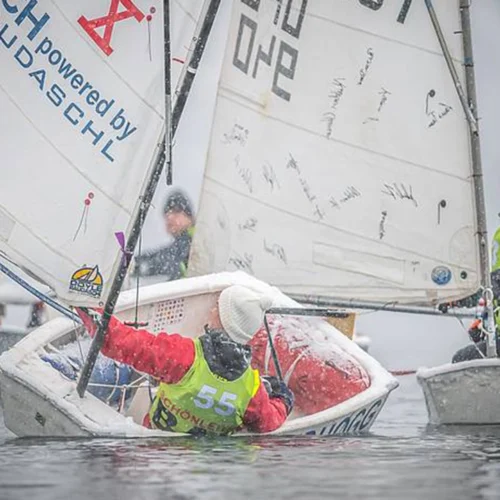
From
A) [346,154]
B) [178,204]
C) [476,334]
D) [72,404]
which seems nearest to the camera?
[72,404]

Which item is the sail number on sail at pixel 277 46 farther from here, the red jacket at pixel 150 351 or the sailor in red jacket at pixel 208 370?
the red jacket at pixel 150 351

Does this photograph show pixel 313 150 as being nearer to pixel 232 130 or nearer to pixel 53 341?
pixel 232 130

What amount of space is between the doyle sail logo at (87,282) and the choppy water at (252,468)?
0.81 metres

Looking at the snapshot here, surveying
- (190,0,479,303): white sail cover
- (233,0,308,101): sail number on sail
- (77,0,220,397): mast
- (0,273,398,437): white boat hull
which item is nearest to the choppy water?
(0,273,398,437): white boat hull

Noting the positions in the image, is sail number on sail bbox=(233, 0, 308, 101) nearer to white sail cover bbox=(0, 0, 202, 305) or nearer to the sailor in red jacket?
white sail cover bbox=(0, 0, 202, 305)

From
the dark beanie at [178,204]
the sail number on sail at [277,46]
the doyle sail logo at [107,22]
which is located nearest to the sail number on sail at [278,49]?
the sail number on sail at [277,46]

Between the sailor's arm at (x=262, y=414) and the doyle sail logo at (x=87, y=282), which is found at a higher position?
the doyle sail logo at (x=87, y=282)

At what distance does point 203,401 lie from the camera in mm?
7016

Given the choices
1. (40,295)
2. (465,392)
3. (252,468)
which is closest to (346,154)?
(465,392)

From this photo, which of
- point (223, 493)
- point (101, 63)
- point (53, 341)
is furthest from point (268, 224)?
point (223, 493)

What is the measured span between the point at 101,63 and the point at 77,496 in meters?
3.31

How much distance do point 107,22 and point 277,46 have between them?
9.72ft

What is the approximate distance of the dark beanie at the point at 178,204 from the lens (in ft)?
37.2

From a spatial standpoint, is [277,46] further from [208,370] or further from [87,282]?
[208,370]
